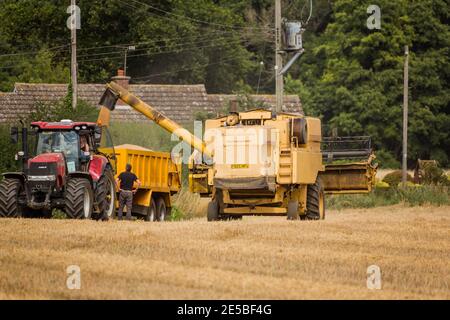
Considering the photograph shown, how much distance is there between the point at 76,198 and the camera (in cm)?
2916

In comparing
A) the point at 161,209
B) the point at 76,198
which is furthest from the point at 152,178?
the point at 76,198

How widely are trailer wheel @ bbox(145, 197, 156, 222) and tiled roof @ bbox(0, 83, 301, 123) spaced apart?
2308cm

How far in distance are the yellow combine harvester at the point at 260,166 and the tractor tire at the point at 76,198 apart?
3.94 metres

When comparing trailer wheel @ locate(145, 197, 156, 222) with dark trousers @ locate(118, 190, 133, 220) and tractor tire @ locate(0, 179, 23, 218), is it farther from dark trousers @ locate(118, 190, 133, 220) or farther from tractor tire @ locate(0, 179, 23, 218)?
tractor tire @ locate(0, 179, 23, 218)

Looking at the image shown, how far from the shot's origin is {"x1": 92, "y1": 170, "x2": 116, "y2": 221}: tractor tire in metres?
30.5

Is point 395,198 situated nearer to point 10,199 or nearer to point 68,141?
point 68,141

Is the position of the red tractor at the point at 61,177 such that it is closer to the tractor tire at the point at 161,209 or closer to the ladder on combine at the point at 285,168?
the ladder on combine at the point at 285,168

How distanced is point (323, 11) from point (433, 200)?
43.3 metres

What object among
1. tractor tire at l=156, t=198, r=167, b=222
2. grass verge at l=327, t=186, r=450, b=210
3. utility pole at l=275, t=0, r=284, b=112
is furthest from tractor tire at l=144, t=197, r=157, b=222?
grass verge at l=327, t=186, r=450, b=210

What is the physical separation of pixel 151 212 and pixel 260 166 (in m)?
5.17

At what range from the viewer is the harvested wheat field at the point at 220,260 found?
16.5 metres

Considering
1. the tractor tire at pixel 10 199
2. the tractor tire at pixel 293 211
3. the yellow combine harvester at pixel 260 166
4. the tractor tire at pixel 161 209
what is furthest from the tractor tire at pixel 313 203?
the tractor tire at pixel 10 199

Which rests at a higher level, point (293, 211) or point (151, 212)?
point (293, 211)

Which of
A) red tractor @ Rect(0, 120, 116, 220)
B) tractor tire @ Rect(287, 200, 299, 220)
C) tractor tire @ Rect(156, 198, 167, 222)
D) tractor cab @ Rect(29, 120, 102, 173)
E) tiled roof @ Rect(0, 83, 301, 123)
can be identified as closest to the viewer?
red tractor @ Rect(0, 120, 116, 220)
